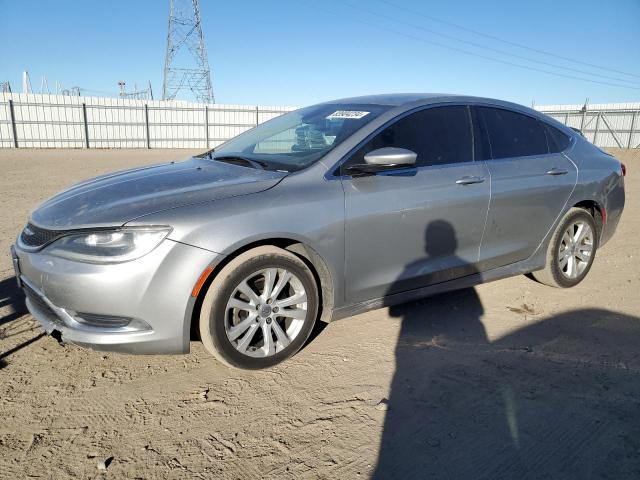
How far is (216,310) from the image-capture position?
2592 mm

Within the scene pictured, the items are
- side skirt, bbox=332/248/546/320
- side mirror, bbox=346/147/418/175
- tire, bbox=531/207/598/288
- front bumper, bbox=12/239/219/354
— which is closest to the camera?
front bumper, bbox=12/239/219/354

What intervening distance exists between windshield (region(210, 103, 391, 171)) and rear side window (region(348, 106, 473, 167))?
18 cm

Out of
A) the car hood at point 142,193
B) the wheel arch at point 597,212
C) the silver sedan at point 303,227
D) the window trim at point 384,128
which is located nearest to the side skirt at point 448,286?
the silver sedan at point 303,227

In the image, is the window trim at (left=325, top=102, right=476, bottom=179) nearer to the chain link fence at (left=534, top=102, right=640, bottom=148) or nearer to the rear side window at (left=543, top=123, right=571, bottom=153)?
the rear side window at (left=543, top=123, right=571, bottom=153)

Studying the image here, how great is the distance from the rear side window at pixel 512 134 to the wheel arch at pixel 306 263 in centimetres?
181

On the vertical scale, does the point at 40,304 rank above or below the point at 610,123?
below

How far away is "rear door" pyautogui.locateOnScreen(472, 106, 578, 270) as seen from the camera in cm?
369

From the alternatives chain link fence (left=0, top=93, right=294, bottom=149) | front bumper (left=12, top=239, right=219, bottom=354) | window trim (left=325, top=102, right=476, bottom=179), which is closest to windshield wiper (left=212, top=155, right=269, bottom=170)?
window trim (left=325, top=102, right=476, bottom=179)

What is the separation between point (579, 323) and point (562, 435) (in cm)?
158

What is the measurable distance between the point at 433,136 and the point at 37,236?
106 inches

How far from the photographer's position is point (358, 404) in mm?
2518

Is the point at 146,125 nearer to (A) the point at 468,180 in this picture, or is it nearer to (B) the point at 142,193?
(B) the point at 142,193

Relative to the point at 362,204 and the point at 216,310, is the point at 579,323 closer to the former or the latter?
the point at 362,204

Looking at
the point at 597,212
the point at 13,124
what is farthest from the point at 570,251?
the point at 13,124
